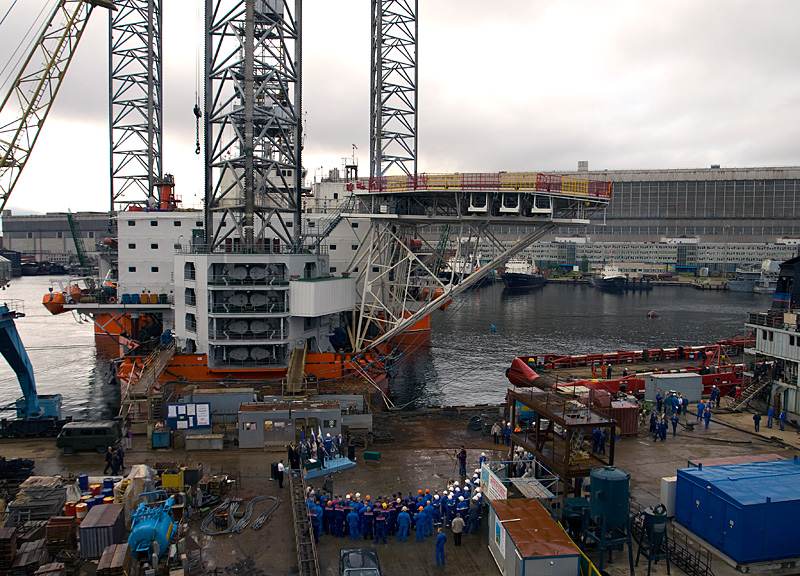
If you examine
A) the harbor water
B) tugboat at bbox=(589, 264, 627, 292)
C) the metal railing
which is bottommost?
the harbor water

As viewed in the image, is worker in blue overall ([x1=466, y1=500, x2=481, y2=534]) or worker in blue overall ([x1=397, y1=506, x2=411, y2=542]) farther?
worker in blue overall ([x1=466, y1=500, x2=481, y2=534])

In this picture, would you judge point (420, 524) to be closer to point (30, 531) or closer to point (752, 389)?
point (30, 531)

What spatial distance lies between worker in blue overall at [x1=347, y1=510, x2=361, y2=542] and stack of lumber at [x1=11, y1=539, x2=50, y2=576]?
748 cm

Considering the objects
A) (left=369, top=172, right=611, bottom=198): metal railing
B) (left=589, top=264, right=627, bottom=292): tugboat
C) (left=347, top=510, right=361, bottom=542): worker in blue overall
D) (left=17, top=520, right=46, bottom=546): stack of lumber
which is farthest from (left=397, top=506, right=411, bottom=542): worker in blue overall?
(left=589, top=264, right=627, bottom=292): tugboat

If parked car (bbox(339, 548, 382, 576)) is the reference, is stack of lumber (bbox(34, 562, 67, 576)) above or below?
above

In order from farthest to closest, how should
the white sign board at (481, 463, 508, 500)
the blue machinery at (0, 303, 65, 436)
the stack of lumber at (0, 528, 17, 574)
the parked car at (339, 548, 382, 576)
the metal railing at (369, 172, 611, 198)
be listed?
1. the metal railing at (369, 172, 611, 198)
2. the blue machinery at (0, 303, 65, 436)
3. the white sign board at (481, 463, 508, 500)
4. the parked car at (339, 548, 382, 576)
5. the stack of lumber at (0, 528, 17, 574)

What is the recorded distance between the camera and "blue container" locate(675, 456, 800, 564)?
14.8 meters

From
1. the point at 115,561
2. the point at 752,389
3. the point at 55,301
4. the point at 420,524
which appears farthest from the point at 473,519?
the point at 55,301

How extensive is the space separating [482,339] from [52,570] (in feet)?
179

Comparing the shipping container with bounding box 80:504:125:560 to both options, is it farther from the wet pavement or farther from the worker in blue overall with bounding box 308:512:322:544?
the worker in blue overall with bounding box 308:512:322:544

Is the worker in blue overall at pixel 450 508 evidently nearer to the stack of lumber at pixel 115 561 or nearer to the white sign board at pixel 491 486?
the white sign board at pixel 491 486

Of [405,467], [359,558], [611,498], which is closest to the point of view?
[359,558]

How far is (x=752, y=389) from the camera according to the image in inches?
1141

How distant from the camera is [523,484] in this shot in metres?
17.2
